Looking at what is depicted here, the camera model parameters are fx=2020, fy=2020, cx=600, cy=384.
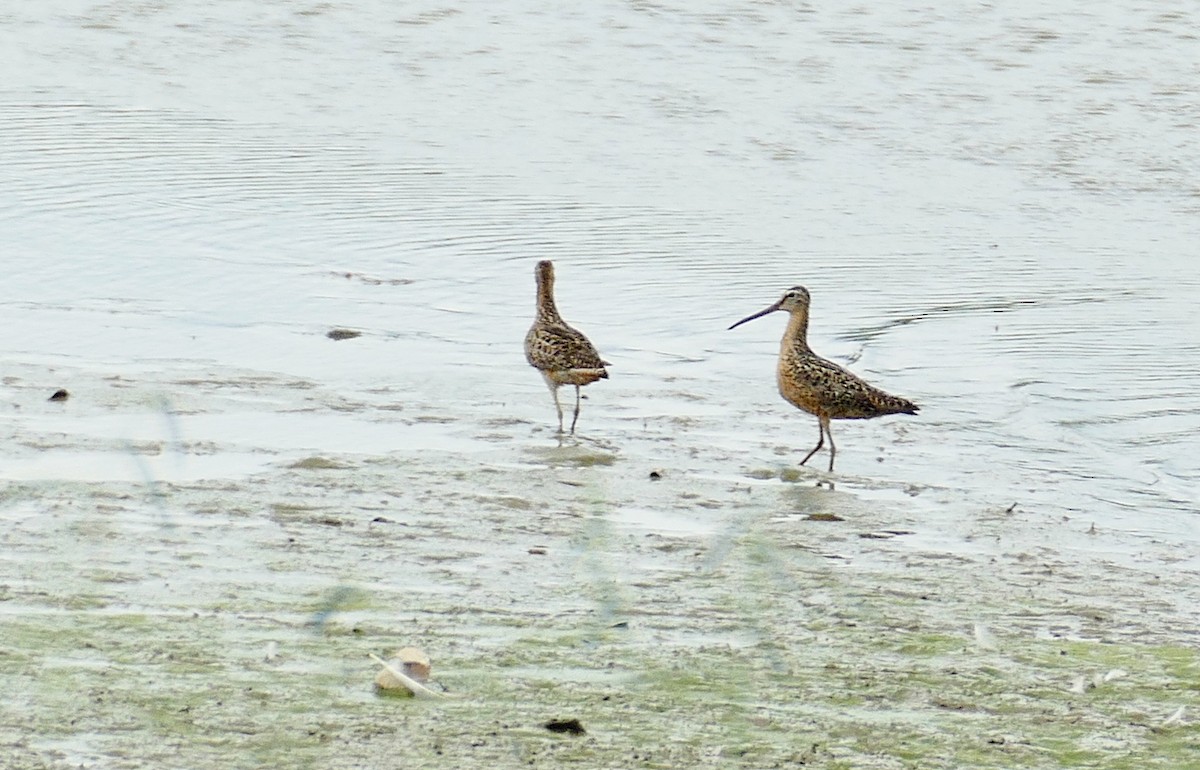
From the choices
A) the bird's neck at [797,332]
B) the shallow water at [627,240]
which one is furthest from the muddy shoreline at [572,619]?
the bird's neck at [797,332]

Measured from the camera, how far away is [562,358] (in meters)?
9.23

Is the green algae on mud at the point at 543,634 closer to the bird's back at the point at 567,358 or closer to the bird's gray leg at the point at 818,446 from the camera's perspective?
the bird's gray leg at the point at 818,446

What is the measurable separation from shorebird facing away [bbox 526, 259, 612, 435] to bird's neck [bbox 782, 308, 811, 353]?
34.7 inches

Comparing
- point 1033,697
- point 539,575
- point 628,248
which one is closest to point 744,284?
point 628,248

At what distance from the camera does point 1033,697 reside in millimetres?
5625

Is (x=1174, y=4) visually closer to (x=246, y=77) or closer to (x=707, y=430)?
(x=246, y=77)

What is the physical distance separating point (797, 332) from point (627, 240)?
123 inches

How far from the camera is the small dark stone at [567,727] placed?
16.6ft

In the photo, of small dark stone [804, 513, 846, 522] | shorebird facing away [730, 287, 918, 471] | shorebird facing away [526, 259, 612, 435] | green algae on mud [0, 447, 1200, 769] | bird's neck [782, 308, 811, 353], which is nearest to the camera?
green algae on mud [0, 447, 1200, 769]

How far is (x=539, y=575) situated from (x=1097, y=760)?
2.04 metres

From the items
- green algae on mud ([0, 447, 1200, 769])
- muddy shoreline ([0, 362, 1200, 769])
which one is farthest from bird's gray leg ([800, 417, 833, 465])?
green algae on mud ([0, 447, 1200, 769])

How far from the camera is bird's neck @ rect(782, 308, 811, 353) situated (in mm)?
9500

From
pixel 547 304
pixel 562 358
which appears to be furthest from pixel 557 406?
pixel 547 304

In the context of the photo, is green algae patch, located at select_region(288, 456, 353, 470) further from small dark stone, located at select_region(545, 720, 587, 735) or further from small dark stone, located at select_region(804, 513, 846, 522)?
small dark stone, located at select_region(545, 720, 587, 735)
